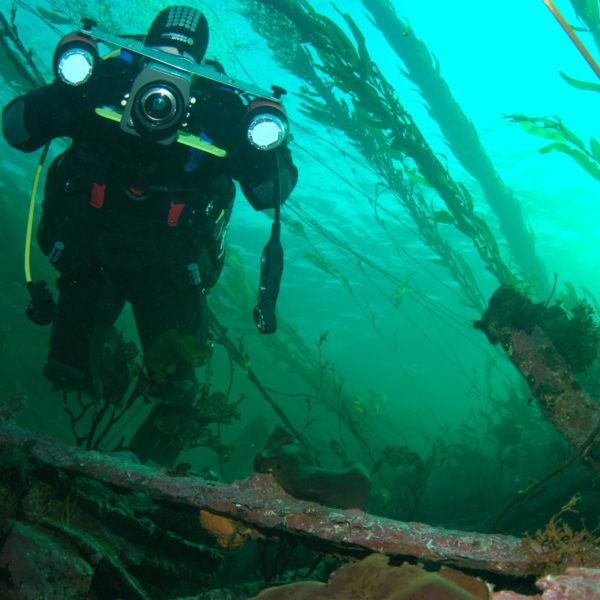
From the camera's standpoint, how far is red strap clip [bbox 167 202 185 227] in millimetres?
3473

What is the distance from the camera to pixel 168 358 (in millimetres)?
3746

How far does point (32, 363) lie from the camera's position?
14883 millimetres

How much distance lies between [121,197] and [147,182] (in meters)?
0.30

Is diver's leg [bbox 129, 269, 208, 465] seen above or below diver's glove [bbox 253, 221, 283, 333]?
below

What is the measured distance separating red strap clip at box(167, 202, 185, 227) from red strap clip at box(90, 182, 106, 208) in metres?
0.57

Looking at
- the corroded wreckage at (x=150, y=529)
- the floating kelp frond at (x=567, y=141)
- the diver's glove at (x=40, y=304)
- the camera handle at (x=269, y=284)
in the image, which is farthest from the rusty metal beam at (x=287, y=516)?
the floating kelp frond at (x=567, y=141)

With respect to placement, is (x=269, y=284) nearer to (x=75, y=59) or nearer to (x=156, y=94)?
(x=156, y=94)

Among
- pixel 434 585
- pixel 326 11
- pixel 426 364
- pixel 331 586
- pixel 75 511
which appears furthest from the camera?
pixel 426 364

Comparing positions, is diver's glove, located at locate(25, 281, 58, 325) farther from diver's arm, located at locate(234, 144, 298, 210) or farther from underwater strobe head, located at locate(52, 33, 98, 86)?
diver's arm, located at locate(234, 144, 298, 210)

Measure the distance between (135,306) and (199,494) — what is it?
2686 mm

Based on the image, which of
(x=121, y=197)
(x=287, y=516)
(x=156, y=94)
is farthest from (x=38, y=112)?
(x=287, y=516)

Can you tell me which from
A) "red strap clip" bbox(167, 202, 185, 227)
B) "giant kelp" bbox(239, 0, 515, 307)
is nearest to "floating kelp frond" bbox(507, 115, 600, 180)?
"giant kelp" bbox(239, 0, 515, 307)

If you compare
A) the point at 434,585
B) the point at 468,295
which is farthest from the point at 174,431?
the point at 468,295

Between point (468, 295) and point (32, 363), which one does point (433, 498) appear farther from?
point (32, 363)
